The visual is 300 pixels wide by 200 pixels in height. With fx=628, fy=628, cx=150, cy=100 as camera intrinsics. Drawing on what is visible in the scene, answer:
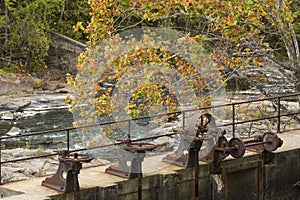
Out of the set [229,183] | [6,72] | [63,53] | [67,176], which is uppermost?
[63,53]

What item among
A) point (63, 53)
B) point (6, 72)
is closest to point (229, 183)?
point (6, 72)

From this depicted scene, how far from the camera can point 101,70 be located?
13.6m

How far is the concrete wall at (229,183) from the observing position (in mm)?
9281

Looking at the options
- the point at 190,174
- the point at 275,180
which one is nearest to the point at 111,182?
the point at 190,174

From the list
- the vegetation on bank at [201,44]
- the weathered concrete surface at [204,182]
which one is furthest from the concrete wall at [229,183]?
the vegetation on bank at [201,44]

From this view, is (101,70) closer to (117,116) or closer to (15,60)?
(117,116)

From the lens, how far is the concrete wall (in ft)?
30.5

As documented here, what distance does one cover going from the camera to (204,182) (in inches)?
409

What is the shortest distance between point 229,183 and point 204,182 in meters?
0.65

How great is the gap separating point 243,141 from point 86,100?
446 cm

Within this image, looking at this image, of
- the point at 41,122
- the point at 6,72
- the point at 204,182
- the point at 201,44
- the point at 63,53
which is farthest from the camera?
the point at 63,53

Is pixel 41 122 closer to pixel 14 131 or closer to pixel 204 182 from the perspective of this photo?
pixel 14 131

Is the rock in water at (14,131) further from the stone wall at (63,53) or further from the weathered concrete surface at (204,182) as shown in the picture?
the stone wall at (63,53)

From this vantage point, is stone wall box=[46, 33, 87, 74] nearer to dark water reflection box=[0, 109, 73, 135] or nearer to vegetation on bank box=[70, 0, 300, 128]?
dark water reflection box=[0, 109, 73, 135]
